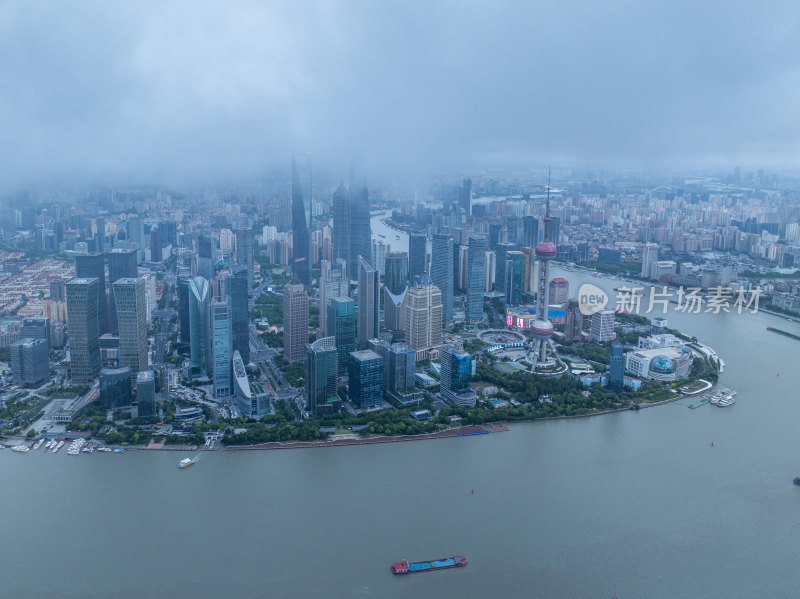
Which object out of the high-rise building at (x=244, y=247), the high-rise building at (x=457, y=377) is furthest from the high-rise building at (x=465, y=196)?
the high-rise building at (x=457, y=377)

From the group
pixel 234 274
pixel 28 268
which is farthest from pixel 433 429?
pixel 28 268

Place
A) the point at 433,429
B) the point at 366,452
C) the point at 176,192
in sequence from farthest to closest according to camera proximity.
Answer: the point at 176,192 → the point at 433,429 → the point at 366,452

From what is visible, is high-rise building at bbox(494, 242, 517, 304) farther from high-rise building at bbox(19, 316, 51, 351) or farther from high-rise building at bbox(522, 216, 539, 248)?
high-rise building at bbox(19, 316, 51, 351)

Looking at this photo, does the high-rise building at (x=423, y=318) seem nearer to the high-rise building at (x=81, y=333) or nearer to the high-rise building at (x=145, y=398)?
the high-rise building at (x=145, y=398)

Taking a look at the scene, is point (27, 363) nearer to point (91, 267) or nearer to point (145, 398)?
point (145, 398)

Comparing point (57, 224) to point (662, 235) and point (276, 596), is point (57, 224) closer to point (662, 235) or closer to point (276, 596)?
point (276, 596)

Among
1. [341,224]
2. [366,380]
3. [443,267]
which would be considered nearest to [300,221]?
[341,224]
